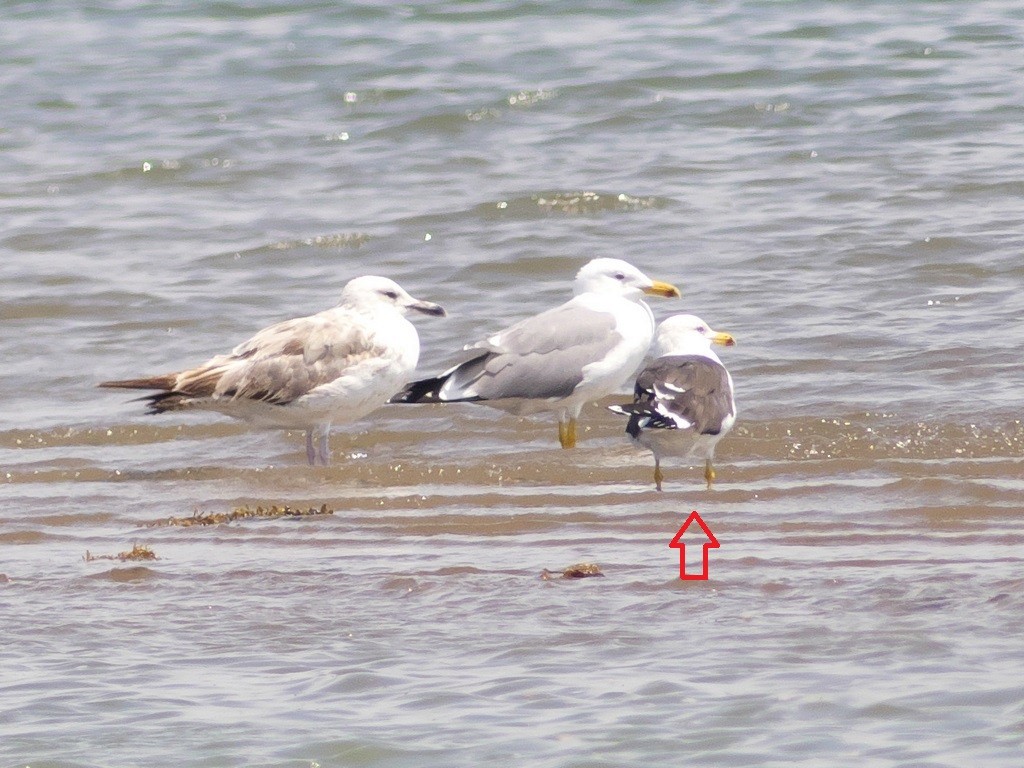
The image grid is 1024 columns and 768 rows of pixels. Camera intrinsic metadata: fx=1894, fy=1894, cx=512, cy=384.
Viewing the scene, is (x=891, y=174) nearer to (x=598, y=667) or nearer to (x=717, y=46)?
(x=717, y=46)

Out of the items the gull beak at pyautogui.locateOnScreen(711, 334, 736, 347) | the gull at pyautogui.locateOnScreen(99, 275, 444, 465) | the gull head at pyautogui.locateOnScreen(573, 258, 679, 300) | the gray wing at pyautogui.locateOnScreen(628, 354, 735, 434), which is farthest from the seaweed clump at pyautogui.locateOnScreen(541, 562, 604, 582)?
the gull head at pyautogui.locateOnScreen(573, 258, 679, 300)

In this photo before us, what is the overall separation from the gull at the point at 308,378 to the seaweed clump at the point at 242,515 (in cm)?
130

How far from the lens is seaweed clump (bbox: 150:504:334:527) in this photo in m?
6.92

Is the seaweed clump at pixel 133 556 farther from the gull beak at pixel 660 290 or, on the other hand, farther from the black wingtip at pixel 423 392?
the gull beak at pixel 660 290

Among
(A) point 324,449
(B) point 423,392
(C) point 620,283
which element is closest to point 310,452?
(A) point 324,449

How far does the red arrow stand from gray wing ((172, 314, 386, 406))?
7.32ft

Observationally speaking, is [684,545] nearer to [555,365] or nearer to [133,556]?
[133,556]

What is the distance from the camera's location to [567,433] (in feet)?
28.3

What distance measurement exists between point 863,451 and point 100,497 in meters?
3.18

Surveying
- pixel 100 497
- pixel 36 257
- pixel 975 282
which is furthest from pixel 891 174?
pixel 100 497

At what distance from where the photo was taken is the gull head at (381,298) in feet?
28.8

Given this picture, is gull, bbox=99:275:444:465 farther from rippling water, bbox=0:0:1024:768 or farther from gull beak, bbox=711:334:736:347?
gull beak, bbox=711:334:736:347

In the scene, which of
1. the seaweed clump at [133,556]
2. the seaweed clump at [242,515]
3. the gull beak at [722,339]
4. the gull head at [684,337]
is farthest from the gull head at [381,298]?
the seaweed clump at [133,556]

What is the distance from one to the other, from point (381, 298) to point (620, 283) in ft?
3.81
